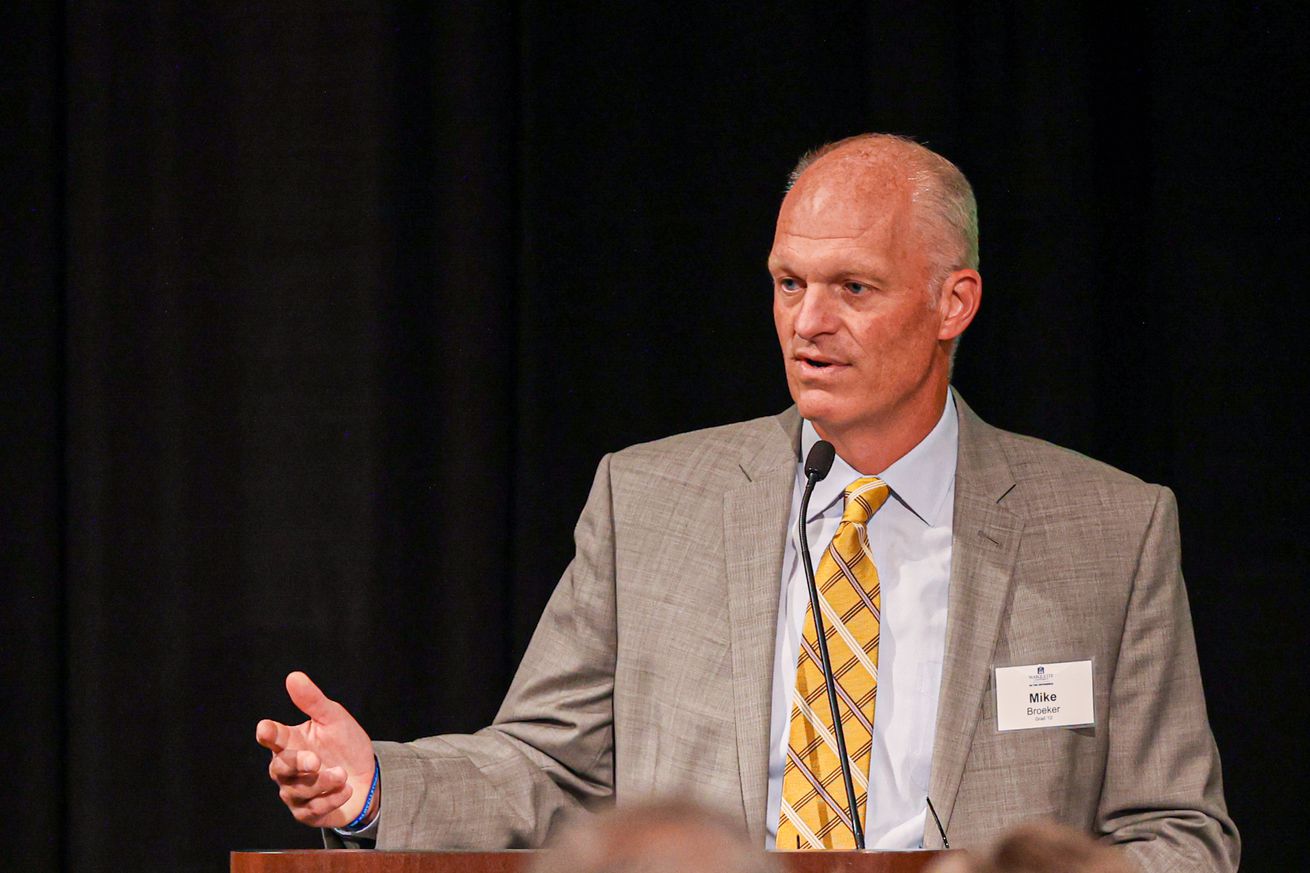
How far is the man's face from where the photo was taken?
234 cm

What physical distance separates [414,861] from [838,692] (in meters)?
0.84

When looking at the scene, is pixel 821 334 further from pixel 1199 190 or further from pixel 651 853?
pixel 651 853

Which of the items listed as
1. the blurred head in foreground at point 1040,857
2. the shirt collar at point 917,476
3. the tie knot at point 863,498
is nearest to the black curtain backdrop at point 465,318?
the shirt collar at point 917,476

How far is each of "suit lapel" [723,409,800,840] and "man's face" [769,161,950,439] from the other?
4.4 inches

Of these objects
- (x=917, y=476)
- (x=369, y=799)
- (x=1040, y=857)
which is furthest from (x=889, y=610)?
(x=1040, y=857)

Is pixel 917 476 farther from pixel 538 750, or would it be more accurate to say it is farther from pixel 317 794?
pixel 317 794

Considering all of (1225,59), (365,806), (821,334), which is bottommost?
(365,806)

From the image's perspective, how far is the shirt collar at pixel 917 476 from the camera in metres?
2.42

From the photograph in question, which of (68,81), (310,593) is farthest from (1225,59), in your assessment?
(68,81)

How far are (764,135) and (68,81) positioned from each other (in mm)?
1379

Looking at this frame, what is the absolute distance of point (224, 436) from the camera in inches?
120

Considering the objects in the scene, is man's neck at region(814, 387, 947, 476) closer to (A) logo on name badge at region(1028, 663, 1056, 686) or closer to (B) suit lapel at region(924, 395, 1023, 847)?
(B) suit lapel at region(924, 395, 1023, 847)

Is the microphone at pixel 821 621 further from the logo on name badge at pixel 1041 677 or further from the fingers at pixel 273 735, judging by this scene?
the fingers at pixel 273 735

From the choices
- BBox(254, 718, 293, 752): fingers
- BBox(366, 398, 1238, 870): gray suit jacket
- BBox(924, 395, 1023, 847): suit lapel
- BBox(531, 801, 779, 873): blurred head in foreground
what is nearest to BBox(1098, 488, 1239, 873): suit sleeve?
BBox(366, 398, 1238, 870): gray suit jacket
